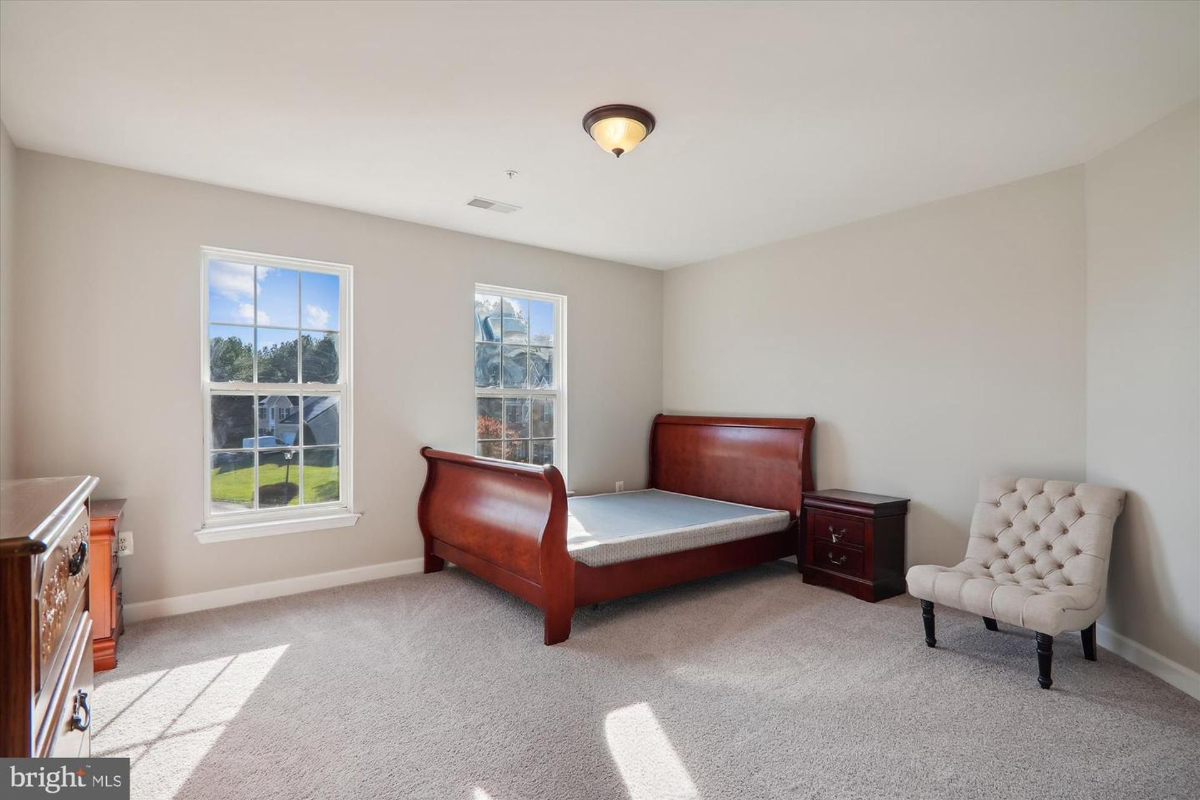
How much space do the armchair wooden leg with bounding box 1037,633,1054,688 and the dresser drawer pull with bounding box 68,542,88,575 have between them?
326 cm

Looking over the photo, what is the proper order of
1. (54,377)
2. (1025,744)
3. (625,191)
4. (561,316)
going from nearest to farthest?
(1025,744) < (54,377) < (625,191) < (561,316)

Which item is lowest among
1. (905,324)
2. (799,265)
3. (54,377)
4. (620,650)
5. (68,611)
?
(620,650)

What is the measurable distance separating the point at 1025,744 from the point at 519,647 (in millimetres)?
2052

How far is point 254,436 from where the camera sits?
12.1ft

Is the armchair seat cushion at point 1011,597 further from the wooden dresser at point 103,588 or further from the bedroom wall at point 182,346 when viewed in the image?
the wooden dresser at point 103,588

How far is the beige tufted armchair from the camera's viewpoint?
256cm

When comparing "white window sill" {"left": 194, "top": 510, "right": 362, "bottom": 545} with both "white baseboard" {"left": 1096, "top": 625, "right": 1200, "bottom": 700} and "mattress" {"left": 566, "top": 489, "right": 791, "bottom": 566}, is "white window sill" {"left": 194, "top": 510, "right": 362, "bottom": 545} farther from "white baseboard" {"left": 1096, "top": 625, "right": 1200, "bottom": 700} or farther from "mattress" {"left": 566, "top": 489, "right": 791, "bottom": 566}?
"white baseboard" {"left": 1096, "top": 625, "right": 1200, "bottom": 700}

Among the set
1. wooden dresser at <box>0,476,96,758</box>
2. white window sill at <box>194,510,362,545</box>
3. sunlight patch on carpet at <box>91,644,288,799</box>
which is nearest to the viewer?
wooden dresser at <box>0,476,96,758</box>

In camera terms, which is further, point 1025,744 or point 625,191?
point 625,191

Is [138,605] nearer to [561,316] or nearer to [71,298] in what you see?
[71,298]

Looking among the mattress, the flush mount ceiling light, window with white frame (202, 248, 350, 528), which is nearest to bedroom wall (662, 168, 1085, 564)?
the mattress

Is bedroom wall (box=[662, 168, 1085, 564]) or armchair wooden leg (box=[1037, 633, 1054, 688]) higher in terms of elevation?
bedroom wall (box=[662, 168, 1085, 564])

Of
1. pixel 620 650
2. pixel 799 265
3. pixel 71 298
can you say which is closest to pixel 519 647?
pixel 620 650

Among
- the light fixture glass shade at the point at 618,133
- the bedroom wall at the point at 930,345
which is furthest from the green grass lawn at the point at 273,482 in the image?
the bedroom wall at the point at 930,345
